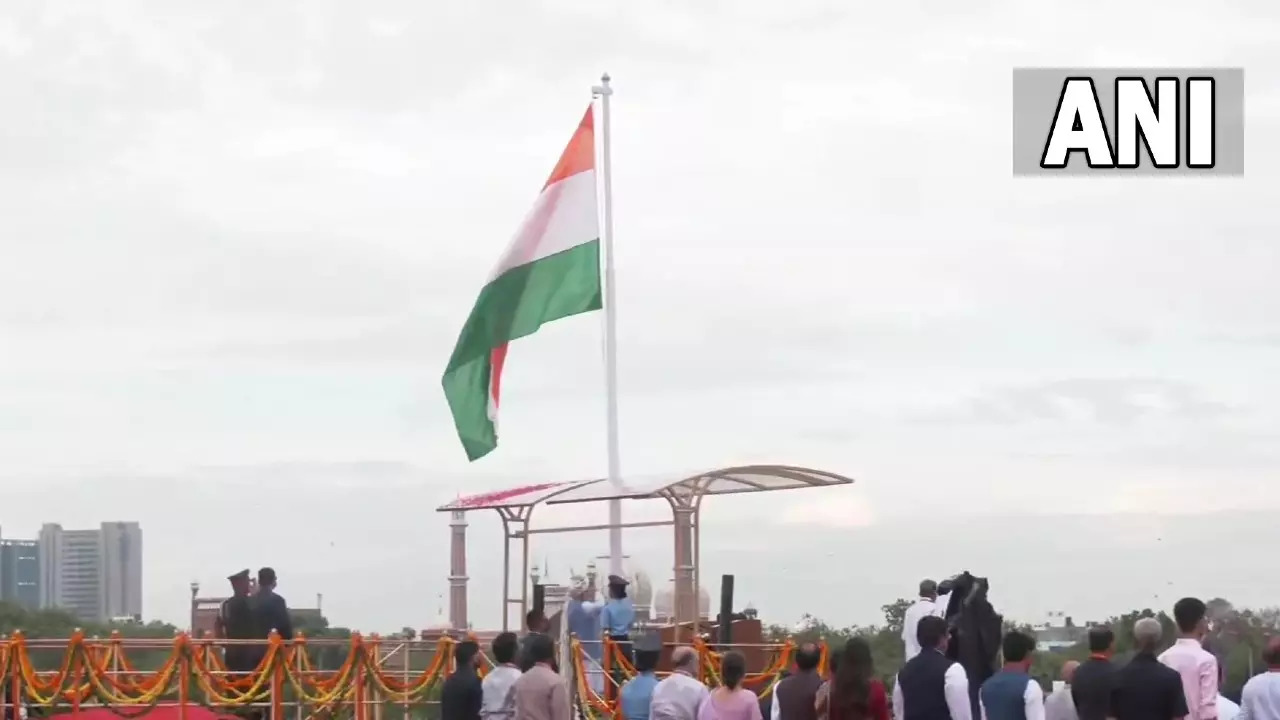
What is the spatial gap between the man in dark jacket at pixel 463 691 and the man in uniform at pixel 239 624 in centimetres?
588

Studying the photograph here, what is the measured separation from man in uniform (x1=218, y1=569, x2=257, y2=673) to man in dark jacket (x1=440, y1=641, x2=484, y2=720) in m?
5.88

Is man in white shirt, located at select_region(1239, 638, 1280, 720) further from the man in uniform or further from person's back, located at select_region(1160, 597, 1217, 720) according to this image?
the man in uniform

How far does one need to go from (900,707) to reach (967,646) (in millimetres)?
2293

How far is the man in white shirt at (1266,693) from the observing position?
12.4m

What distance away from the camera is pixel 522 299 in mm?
25219

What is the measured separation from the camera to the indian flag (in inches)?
981

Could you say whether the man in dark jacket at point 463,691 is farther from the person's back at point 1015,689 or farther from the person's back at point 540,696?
the person's back at point 1015,689

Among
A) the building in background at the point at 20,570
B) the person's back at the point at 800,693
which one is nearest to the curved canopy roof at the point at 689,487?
the person's back at the point at 800,693

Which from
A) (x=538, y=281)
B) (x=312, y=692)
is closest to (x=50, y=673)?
(x=312, y=692)

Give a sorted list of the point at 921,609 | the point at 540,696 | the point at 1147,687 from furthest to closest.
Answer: the point at 921,609, the point at 540,696, the point at 1147,687

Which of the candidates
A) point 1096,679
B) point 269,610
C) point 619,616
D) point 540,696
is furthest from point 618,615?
point 1096,679

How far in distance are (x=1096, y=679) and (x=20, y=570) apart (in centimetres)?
12309

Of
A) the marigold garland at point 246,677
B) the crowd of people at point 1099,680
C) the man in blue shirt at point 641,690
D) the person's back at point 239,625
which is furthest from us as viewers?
the person's back at point 239,625

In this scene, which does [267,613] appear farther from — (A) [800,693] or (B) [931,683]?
(B) [931,683]
